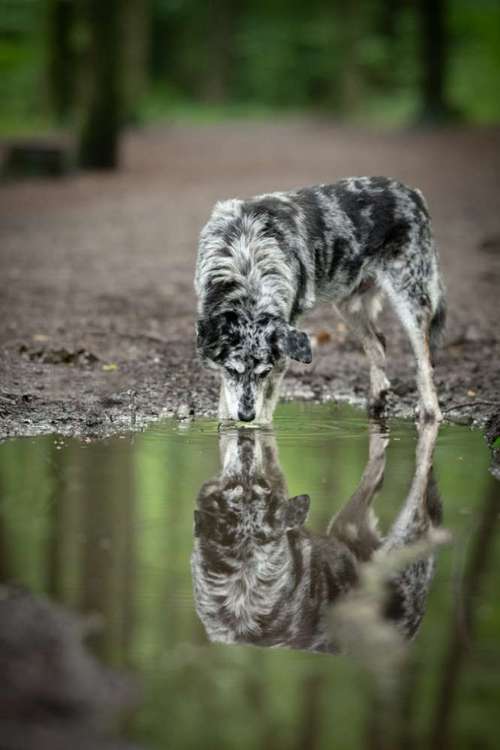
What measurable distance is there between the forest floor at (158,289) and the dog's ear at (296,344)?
1.03 metres

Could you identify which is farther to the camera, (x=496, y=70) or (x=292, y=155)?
(x=496, y=70)

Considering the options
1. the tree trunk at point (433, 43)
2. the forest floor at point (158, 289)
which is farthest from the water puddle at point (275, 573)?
the tree trunk at point (433, 43)

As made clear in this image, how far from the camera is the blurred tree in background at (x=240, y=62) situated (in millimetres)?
28625

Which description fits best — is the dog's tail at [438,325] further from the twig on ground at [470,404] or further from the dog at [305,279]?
the twig on ground at [470,404]

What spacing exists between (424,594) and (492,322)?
6.84 meters

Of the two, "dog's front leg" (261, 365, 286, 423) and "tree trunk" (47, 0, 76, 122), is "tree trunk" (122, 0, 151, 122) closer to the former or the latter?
"tree trunk" (47, 0, 76, 122)

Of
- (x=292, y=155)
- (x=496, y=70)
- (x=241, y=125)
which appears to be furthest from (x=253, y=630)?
(x=496, y=70)

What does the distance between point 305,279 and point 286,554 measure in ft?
10.4

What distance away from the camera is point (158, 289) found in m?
13.5

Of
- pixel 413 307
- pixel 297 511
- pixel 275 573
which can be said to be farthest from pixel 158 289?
pixel 275 573

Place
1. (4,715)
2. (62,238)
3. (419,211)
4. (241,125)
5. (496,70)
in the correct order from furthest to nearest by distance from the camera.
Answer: (496,70)
(241,125)
(62,238)
(419,211)
(4,715)

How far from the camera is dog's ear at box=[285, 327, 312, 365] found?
7.95 m

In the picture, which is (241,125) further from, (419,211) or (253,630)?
(253,630)

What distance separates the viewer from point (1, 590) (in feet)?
17.1
